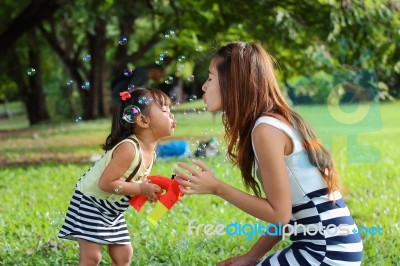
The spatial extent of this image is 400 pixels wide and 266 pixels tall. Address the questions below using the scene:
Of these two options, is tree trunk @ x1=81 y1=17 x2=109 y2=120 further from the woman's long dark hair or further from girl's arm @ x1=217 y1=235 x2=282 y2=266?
the woman's long dark hair

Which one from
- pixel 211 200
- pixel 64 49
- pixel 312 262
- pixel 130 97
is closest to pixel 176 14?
pixel 211 200

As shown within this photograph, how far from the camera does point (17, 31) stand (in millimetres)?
12352

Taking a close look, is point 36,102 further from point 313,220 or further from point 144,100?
point 313,220

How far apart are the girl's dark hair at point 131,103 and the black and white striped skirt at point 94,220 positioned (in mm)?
275

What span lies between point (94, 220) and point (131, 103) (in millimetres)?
595

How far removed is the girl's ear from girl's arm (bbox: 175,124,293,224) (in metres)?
0.83

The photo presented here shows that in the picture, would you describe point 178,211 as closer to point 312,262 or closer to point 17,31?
point 312,262

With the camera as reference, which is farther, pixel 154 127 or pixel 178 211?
pixel 178 211

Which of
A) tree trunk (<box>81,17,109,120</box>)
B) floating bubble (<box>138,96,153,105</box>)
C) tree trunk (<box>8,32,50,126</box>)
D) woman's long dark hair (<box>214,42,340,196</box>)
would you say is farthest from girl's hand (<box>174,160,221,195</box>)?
tree trunk (<box>8,32,50,126</box>)

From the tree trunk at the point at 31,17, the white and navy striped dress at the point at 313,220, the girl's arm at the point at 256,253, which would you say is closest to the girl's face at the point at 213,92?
the white and navy striped dress at the point at 313,220

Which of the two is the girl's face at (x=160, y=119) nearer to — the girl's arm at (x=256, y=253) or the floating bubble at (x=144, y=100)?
the floating bubble at (x=144, y=100)

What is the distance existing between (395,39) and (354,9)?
722 millimetres

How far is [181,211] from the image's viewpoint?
5840 mm

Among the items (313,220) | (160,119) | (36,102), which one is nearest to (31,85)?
(36,102)
